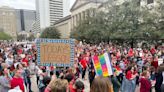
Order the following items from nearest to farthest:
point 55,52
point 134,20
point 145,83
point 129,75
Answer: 1. point 145,83
2. point 55,52
3. point 129,75
4. point 134,20

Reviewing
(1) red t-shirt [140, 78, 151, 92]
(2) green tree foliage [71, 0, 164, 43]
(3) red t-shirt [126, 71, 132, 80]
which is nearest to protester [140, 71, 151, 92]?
(1) red t-shirt [140, 78, 151, 92]

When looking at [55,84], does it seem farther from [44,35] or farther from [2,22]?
[2,22]

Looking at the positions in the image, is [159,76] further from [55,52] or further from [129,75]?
[55,52]

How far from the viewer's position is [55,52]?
7496mm

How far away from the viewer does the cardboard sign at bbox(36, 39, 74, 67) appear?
24.6ft

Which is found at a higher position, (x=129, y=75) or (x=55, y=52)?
(x=55, y=52)

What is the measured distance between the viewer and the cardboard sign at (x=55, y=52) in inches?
295

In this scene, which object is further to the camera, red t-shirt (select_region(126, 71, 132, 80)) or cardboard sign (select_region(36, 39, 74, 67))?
red t-shirt (select_region(126, 71, 132, 80))

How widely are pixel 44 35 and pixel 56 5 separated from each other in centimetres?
8361

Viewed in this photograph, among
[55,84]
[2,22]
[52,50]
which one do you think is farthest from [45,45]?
[2,22]

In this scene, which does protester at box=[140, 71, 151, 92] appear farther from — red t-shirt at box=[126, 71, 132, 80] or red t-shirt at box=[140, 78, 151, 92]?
red t-shirt at box=[126, 71, 132, 80]

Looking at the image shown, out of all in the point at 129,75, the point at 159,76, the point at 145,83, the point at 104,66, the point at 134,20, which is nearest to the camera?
the point at 104,66

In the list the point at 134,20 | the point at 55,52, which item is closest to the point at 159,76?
the point at 55,52

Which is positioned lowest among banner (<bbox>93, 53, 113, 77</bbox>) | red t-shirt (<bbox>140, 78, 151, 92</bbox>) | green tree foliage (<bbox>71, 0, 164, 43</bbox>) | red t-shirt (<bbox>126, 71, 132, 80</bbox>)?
red t-shirt (<bbox>140, 78, 151, 92</bbox>)
